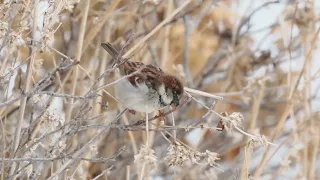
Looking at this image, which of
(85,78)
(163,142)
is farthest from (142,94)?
(163,142)

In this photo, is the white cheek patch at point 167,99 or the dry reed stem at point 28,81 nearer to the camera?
the dry reed stem at point 28,81

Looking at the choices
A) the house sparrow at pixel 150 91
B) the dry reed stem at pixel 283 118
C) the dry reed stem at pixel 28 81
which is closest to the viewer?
the dry reed stem at pixel 28 81

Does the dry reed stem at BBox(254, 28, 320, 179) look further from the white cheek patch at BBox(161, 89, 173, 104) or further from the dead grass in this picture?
the white cheek patch at BBox(161, 89, 173, 104)

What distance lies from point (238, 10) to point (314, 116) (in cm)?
144

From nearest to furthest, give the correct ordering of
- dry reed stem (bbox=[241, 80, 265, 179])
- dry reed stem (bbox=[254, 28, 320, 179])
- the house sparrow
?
the house sparrow
dry reed stem (bbox=[241, 80, 265, 179])
dry reed stem (bbox=[254, 28, 320, 179])

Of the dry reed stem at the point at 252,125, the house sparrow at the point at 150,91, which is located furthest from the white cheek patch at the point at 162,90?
the dry reed stem at the point at 252,125

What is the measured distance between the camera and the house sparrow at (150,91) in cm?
144

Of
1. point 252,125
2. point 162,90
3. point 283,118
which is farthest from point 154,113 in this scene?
point 162,90

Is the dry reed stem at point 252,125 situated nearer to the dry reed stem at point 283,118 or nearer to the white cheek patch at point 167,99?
the dry reed stem at point 283,118

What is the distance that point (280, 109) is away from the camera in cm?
338

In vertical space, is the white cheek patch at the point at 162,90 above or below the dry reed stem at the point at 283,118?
below

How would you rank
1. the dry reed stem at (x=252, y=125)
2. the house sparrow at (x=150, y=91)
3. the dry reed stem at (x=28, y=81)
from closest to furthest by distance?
the dry reed stem at (x=28, y=81), the house sparrow at (x=150, y=91), the dry reed stem at (x=252, y=125)

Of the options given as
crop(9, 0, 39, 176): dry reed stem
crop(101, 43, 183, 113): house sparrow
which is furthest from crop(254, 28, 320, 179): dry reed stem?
crop(9, 0, 39, 176): dry reed stem

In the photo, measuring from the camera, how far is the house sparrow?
1438 millimetres
